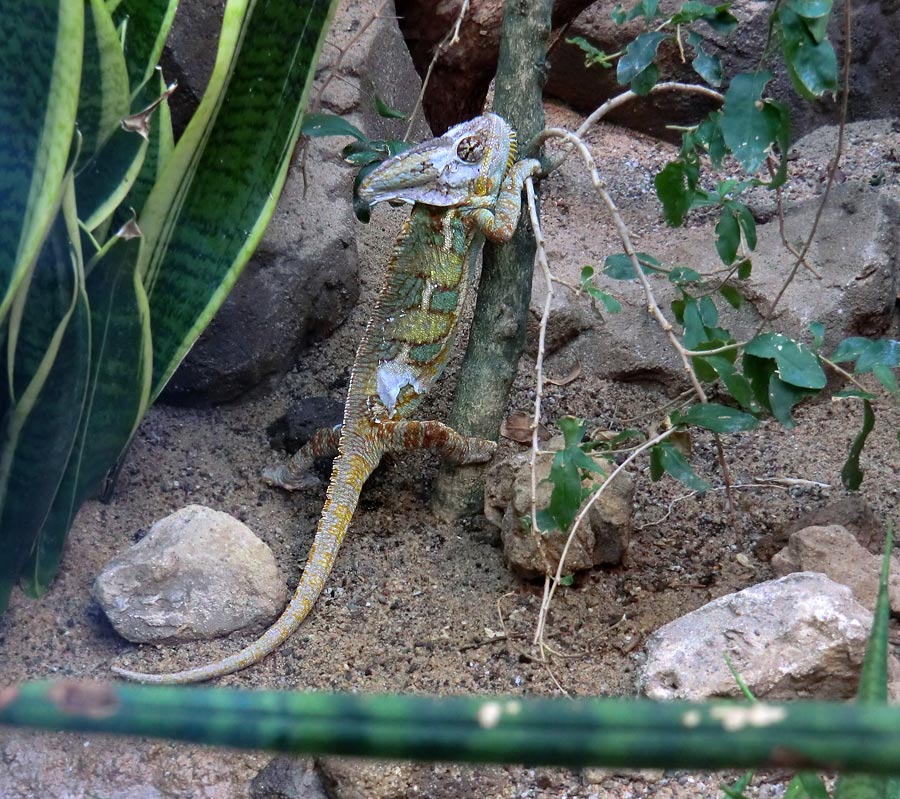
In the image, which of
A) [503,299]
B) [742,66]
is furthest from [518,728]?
[742,66]

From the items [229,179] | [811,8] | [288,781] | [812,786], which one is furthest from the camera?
[229,179]

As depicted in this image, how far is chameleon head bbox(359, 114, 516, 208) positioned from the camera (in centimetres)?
297

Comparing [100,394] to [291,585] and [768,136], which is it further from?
[768,136]

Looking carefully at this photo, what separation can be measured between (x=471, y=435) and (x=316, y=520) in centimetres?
61

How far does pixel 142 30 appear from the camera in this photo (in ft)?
7.64

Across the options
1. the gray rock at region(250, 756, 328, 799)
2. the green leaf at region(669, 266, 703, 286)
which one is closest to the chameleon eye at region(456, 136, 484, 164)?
the green leaf at region(669, 266, 703, 286)

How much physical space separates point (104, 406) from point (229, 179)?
0.71 m

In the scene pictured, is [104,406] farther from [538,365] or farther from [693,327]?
[693,327]

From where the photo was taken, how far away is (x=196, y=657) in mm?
2355

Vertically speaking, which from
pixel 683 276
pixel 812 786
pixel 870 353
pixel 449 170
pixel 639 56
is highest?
pixel 639 56

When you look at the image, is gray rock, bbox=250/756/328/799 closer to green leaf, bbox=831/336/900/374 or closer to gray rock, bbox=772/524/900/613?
gray rock, bbox=772/524/900/613

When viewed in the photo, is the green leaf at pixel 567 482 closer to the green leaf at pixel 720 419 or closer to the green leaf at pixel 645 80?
the green leaf at pixel 720 419

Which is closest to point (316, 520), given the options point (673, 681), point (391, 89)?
point (673, 681)

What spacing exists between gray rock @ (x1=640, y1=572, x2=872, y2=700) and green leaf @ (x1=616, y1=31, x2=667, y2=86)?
1.34 metres
